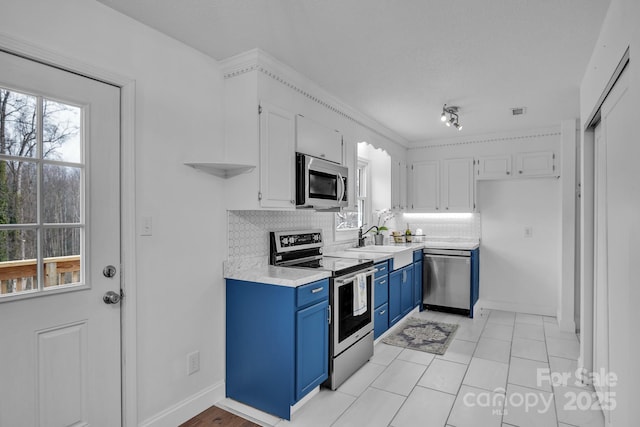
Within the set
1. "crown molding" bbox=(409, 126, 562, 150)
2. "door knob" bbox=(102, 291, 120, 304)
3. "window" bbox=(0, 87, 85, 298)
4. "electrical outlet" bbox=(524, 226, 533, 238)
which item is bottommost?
"door knob" bbox=(102, 291, 120, 304)

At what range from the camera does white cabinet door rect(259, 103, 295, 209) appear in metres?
2.55

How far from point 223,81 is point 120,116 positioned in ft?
2.89

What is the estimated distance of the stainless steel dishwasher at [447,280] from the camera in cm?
464

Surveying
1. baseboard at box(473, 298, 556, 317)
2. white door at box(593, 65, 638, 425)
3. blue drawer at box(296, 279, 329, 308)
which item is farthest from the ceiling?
baseboard at box(473, 298, 556, 317)

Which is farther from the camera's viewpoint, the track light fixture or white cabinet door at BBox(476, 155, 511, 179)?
white cabinet door at BBox(476, 155, 511, 179)

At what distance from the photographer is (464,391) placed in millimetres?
2711

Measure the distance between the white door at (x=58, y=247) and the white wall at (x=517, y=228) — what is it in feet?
15.2

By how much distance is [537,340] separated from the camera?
3818mm

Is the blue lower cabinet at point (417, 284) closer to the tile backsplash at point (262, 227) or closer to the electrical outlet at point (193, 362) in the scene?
the tile backsplash at point (262, 227)

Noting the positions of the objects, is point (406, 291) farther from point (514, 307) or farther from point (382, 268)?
point (514, 307)

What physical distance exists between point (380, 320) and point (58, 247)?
9.44 ft

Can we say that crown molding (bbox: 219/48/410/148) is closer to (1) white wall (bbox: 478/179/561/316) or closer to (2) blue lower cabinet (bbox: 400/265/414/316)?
(2) blue lower cabinet (bbox: 400/265/414/316)

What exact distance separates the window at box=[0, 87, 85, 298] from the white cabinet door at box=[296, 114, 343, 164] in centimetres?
153

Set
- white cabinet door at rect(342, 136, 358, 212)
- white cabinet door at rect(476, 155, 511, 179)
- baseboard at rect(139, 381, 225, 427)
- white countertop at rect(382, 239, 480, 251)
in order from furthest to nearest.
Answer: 1. white cabinet door at rect(476, 155, 511, 179)
2. white countertop at rect(382, 239, 480, 251)
3. white cabinet door at rect(342, 136, 358, 212)
4. baseboard at rect(139, 381, 225, 427)
